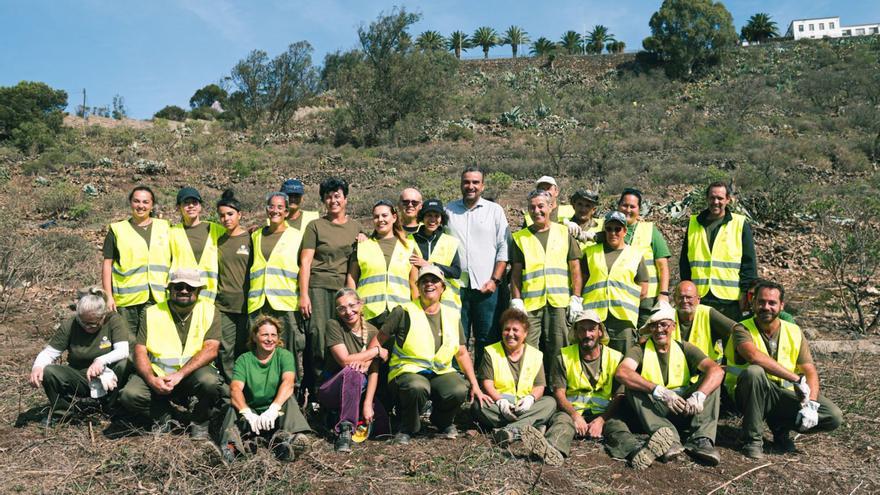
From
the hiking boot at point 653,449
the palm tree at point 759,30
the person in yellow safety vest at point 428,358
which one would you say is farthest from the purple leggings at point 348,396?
the palm tree at point 759,30

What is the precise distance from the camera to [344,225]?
5266 millimetres

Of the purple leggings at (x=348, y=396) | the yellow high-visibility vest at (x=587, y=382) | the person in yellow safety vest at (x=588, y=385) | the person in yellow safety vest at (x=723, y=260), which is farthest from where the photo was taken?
the person in yellow safety vest at (x=723, y=260)

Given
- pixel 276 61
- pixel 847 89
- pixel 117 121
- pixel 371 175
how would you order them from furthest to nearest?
pixel 117 121, pixel 276 61, pixel 847 89, pixel 371 175

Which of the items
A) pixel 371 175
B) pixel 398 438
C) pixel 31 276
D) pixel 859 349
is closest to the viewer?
pixel 398 438

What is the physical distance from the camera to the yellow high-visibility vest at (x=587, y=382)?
188 inches

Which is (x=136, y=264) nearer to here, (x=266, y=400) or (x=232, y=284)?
(x=232, y=284)

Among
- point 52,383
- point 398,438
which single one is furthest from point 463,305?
point 52,383

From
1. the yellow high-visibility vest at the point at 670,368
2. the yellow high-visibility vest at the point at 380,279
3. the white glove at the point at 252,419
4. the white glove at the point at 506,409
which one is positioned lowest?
the white glove at the point at 506,409

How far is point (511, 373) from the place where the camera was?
15.6 ft

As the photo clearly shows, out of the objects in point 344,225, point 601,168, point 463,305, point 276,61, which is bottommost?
point 463,305

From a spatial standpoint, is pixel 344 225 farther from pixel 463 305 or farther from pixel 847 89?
pixel 847 89

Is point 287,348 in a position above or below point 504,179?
below

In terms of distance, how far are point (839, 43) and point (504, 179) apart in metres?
36.3

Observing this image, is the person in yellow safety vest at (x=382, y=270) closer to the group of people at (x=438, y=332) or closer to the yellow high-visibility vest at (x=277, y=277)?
the group of people at (x=438, y=332)
